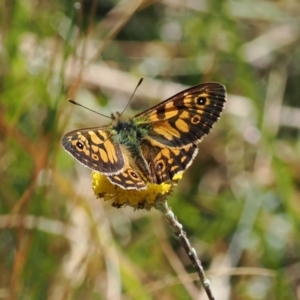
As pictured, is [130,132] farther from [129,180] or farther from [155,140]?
[129,180]

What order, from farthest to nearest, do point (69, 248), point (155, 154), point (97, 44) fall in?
1. point (97, 44)
2. point (69, 248)
3. point (155, 154)

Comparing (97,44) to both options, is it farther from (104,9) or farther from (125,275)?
(125,275)

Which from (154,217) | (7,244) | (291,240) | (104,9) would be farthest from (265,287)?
(104,9)

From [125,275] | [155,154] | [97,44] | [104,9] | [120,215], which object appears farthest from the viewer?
[104,9]

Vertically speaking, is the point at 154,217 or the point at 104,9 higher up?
the point at 104,9

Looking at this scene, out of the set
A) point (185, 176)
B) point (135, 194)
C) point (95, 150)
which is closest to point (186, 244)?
point (135, 194)

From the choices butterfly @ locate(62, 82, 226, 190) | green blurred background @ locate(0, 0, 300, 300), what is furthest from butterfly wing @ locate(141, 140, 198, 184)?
green blurred background @ locate(0, 0, 300, 300)
